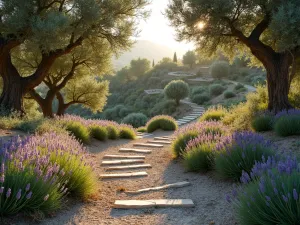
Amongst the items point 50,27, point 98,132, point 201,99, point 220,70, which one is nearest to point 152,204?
point 98,132

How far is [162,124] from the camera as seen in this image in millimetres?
15836

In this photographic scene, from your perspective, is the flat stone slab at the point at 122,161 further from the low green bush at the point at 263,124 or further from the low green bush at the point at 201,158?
the low green bush at the point at 263,124

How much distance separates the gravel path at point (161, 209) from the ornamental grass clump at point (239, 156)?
0.83ft

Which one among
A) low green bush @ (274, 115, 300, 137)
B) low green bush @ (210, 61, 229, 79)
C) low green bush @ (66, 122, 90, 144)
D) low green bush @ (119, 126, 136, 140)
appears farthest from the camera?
low green bush @ (210, 61, 229, 79)

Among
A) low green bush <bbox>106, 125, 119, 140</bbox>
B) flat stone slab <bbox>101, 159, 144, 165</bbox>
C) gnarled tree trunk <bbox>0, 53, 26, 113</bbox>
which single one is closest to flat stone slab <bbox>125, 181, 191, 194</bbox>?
flat stone slab <bbox>101, 159, 144, 165</bbox>

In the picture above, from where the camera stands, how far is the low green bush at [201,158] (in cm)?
614

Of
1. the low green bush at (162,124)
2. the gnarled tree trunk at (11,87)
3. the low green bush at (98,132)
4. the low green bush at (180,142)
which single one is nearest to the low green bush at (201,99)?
the low green bush at (162,124)

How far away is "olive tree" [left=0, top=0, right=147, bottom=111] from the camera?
10029 millimetres

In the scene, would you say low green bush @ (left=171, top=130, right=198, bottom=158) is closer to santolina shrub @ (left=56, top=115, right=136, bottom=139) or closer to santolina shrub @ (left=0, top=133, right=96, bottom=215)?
santolina shrub @ (left=0, top=133, right=96, bottom=215)

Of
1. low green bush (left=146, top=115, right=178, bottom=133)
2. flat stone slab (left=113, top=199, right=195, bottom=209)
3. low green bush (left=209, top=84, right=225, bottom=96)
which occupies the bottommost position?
low green bush (left=146, top=115, right=178, bottom=133)

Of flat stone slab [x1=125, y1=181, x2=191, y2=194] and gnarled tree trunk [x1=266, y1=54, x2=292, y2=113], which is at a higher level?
gnarled tree trunk [x1=266, y1=54, x2=292, y2=113]

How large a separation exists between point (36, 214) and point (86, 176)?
4.44 feet

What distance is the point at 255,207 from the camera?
9.83ft

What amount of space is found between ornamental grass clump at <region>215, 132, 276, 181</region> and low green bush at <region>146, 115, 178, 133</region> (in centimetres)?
1028
